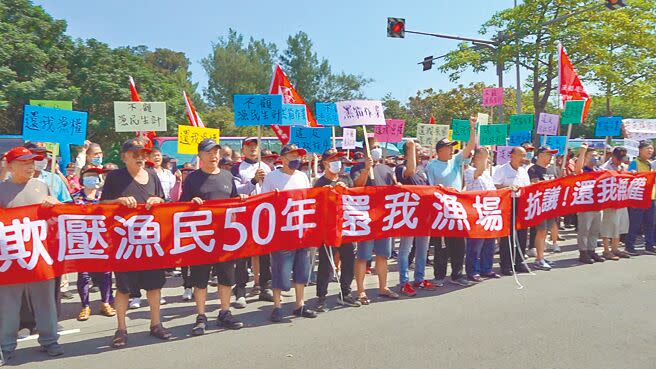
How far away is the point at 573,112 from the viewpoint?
963 centimetres

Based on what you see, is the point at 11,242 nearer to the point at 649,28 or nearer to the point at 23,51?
the point at 23,51

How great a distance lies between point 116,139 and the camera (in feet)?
78.1

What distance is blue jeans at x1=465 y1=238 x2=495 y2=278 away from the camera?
7.22 m

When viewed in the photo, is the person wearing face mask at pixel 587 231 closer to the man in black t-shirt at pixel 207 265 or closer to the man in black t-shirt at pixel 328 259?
the man in black t-shirt at pixel 328 259

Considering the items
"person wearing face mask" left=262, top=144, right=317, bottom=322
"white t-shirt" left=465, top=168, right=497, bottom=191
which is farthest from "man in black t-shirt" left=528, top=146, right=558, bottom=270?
"person wearing face mask" left=262, top=144, right=317, bottom=322

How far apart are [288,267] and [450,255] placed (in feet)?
8.43

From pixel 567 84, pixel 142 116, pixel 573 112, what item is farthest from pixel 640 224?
pixel 142 116

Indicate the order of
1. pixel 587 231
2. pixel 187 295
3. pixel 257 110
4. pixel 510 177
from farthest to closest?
pixel 587 231 → pixel 510 177 → pixel 257 110 → pixel 187 295

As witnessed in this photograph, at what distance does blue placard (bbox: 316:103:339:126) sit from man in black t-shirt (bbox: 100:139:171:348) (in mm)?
4929

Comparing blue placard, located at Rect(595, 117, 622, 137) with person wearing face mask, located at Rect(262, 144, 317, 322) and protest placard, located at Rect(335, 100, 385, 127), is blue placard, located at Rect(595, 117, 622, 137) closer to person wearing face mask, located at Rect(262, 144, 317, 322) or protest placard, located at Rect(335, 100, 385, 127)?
protest placard, located at Rect(335, 100, 385, 127)

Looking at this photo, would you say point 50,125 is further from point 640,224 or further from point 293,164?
point 640,224

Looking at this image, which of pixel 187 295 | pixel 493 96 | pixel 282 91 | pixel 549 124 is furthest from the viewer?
pixel 493 96

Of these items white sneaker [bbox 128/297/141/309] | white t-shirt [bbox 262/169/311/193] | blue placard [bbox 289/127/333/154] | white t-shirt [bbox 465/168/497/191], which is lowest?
white sneaker [bbox 128/297/141/309]

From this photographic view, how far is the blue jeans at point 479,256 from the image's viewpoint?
7223mm
